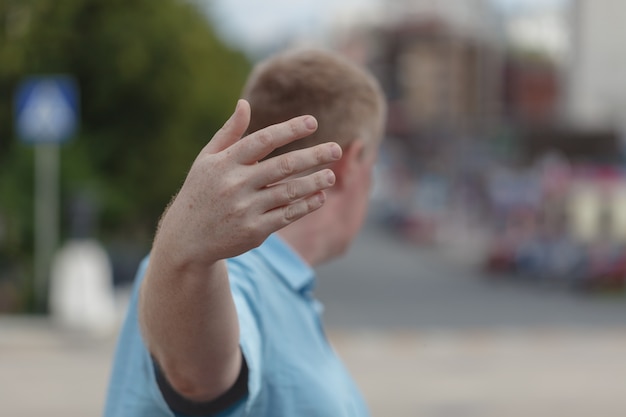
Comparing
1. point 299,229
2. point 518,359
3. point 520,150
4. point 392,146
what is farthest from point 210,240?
point 392,146

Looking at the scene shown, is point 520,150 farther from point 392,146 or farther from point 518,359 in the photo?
point 392,146

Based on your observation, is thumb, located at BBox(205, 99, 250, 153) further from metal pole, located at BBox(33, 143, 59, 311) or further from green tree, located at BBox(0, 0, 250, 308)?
green tree, located at BBox(0, 0, 250, 308)

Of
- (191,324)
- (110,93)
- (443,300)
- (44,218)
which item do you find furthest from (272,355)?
(443,300)

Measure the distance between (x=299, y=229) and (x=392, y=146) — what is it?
86767 millimetres

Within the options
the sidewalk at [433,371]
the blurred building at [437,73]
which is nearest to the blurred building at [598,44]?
the sidewalk at [433,371]

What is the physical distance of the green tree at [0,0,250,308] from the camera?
48.0 ft

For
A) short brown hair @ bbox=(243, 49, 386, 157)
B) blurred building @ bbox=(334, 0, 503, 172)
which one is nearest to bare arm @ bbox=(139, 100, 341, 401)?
short brown hair @ bbox=(243, 49, 386, 157)

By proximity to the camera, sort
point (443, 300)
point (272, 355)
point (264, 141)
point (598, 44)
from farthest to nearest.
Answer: point (443, 300) → point (598, 44) → point (272, 355) → point (264, 141)

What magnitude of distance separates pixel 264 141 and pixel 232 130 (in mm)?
49

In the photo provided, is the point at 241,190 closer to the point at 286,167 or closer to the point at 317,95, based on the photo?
the point at 286,167

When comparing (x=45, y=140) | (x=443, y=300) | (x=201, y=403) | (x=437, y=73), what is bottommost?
(x=201, y=403)

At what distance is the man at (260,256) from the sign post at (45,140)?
10.4 meters

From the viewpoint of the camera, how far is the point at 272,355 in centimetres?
152

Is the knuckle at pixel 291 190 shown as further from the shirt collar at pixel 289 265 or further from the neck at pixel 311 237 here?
the neck at pixel 311 237
